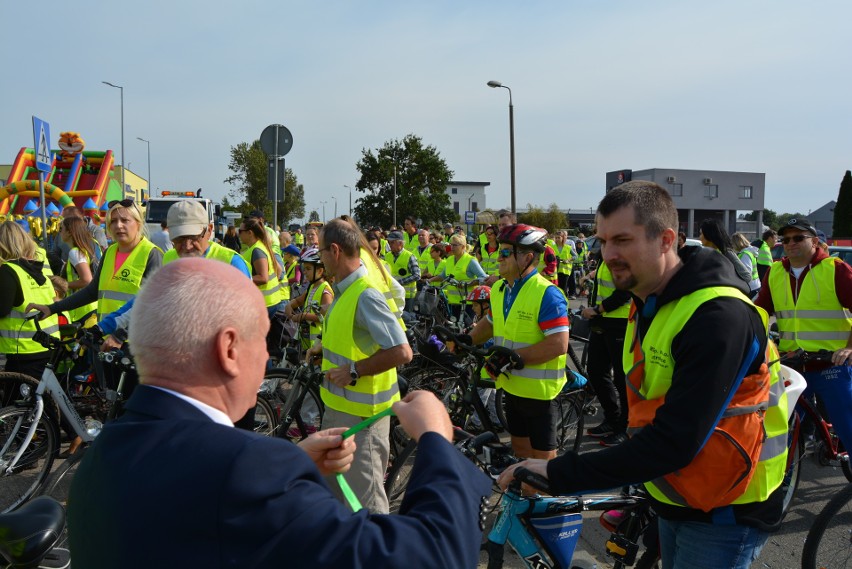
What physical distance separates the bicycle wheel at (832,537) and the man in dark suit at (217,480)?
2624 millimetres

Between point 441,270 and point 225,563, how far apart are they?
439 inches

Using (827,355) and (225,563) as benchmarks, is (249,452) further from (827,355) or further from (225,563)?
(827,355)

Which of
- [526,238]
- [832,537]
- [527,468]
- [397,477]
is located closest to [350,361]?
[397,477]

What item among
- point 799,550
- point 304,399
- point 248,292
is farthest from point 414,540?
point 304,399

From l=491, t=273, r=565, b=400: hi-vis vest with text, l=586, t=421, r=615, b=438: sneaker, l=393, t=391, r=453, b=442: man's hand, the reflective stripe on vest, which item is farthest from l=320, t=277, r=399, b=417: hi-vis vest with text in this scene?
the reflective stripe on vest

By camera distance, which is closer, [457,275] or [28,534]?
[28,534]

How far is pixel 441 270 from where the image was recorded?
1217cm

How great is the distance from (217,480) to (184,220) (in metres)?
4.03

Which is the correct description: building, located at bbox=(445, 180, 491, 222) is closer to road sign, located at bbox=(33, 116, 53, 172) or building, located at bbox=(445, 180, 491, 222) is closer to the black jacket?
road sign, located at bbox=(33, 116, 53, 172)

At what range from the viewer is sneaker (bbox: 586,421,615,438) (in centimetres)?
621

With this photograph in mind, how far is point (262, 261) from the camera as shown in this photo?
24.0ft

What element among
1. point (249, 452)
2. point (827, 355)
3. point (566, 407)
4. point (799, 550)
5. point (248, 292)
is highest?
point (248, 292)

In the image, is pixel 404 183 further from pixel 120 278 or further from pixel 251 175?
pixel 120 278

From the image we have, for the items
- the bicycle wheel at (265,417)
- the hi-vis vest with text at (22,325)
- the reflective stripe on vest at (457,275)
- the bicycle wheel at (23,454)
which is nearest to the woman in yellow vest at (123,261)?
the hi-vis vest with text at (22,325)
